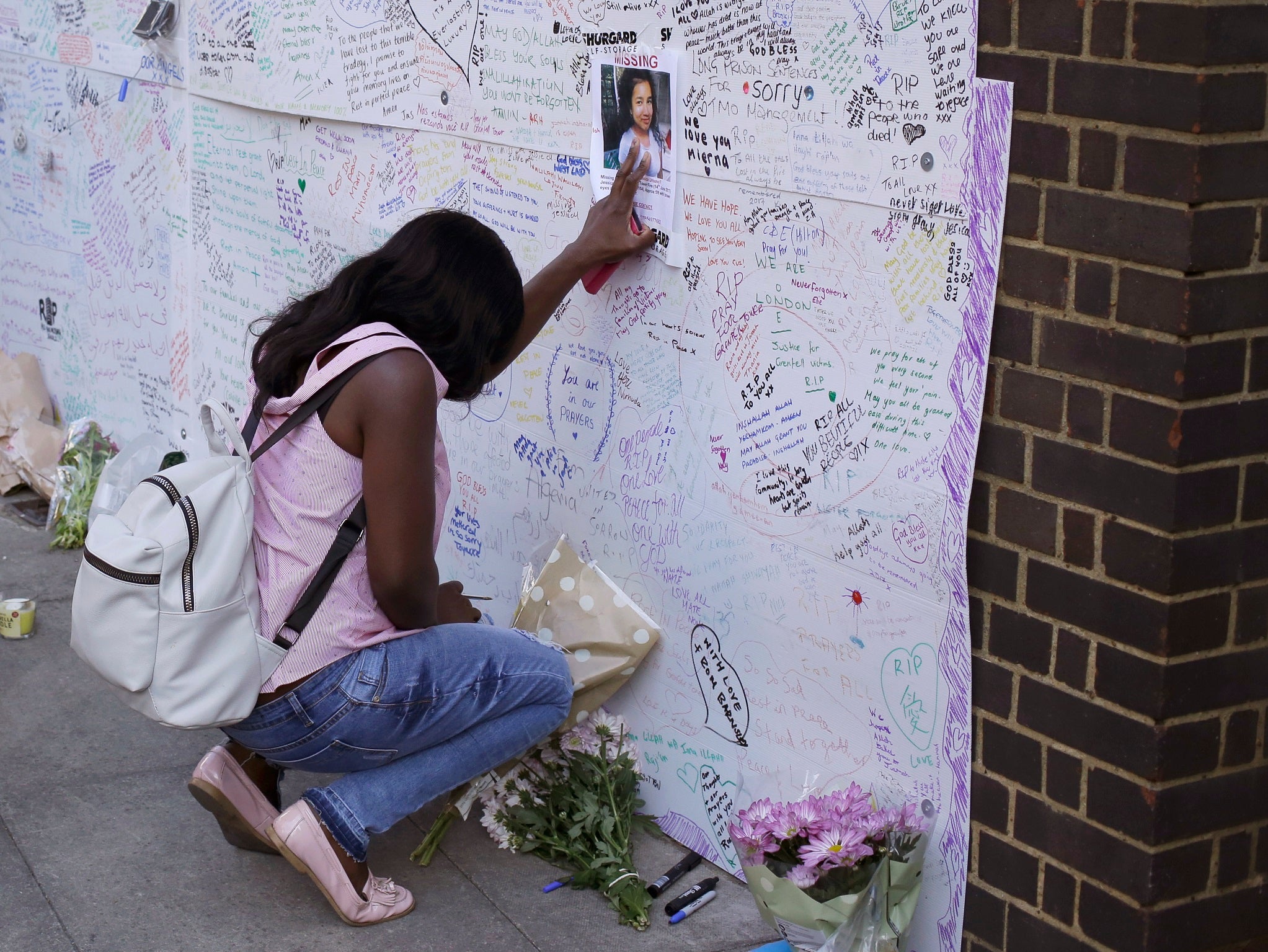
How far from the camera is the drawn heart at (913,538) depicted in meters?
3.00

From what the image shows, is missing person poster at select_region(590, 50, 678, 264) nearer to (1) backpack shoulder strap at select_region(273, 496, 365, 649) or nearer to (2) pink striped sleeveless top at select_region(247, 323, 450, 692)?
(2) pink striped sleeveless top at select_region(247, 323, 450, 692)

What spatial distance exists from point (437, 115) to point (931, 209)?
193 centimetres

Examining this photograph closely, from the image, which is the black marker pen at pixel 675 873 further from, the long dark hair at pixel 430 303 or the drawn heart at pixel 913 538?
the long dark hair at pixel 430 303

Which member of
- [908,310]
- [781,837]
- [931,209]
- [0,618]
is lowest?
[0,618]

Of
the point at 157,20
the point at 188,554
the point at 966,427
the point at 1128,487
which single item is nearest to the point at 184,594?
the point at 188,554

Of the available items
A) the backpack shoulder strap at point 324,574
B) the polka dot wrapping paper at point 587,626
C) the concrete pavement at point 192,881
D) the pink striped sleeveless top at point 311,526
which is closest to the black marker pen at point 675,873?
the concrete pavement at point 192,881

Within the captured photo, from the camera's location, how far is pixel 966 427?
2855 mm

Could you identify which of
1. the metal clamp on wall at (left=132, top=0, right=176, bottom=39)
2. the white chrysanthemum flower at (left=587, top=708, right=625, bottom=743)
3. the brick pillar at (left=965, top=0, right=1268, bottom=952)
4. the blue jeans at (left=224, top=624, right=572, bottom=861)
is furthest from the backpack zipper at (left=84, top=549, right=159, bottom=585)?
the metal clamp on wall at (left=132, top=0, right=176, bottom=39)

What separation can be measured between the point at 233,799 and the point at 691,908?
115 cm

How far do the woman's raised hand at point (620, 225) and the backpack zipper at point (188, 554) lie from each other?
114 cm

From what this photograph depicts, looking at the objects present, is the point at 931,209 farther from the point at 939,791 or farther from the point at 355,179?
the point at 355,179

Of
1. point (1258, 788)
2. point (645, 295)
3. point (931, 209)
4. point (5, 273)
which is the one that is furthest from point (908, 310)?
point (5, 273)

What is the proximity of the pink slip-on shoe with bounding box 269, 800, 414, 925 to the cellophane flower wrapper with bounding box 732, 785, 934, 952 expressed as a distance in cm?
95

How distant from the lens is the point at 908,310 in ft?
9.66
